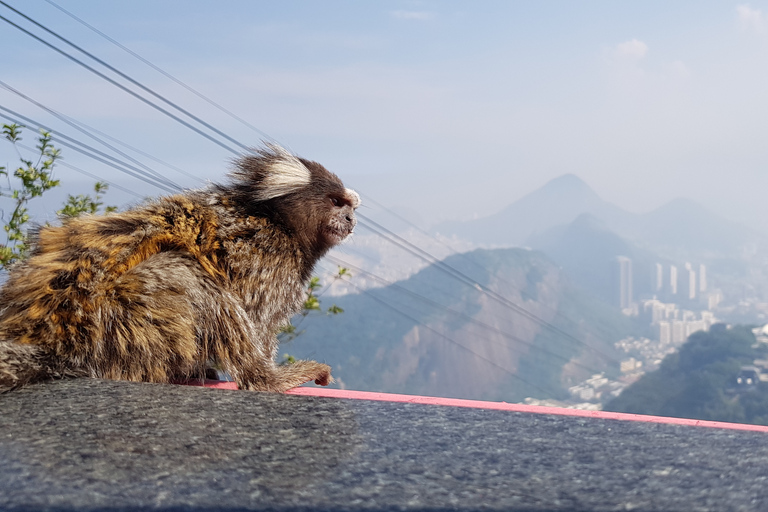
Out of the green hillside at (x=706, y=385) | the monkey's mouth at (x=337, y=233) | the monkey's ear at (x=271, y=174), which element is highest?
the monkey's ear at (x=271, y=174)

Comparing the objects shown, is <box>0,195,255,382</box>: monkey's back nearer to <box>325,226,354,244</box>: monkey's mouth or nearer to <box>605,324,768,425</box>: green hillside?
<box>325,226,354,244</box>: monkey's mouth

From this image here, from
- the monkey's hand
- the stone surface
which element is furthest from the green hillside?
the stone surface

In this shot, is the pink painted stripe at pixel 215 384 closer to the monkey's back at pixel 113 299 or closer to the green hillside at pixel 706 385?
the monkey's back at pixel 113 299

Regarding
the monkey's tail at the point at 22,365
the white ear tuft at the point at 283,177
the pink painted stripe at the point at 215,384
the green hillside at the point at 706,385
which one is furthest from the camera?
the green hillside at the point at 706,385

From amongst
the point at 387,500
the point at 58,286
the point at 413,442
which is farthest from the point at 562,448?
the point at 58,286

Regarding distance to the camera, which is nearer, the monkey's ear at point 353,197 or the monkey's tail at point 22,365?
the monkey's tail at point 22,365

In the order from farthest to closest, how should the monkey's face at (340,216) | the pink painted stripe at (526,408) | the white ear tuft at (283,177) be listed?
the monkey's face at (340,216) → the white ear tuft at (283,177) → the pink painted stripe at (526,408)

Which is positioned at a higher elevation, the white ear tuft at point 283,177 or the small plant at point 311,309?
the white ear tuft at point 283,177

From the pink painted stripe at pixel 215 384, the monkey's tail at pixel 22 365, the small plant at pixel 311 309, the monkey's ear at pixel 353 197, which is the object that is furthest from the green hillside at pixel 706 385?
the monkey's tail at pixel 22 365
